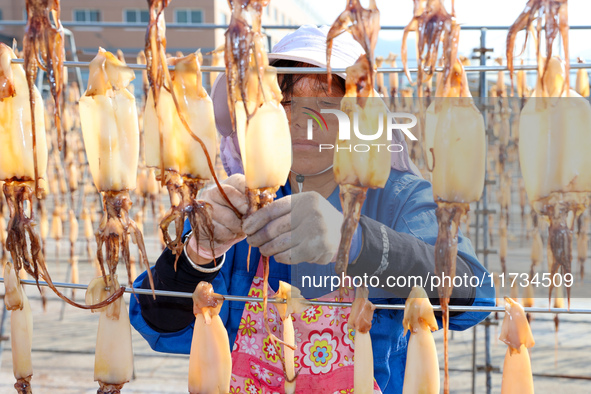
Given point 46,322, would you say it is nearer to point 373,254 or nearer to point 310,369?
point 310,369

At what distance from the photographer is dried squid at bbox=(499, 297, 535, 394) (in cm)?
87

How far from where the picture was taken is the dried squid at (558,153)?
2.44 feet

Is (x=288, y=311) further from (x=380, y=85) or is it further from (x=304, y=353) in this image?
(x=380, y=85)

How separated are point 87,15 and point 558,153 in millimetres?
18784

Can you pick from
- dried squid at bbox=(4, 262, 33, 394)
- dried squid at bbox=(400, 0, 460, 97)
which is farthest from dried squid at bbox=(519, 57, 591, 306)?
dried squid at bbox=(4, 262, 33, 394)

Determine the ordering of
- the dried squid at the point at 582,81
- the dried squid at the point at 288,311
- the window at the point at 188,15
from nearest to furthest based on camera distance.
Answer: the dried squid at the point at 288,311 → the dried squid at the point at 582,81 → the window at the point at 188,15

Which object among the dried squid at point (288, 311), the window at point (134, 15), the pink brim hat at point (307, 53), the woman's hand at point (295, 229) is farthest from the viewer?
the window at point (134, 15)

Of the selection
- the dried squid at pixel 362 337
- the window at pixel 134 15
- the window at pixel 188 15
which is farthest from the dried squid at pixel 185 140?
the window at pixel 134 15

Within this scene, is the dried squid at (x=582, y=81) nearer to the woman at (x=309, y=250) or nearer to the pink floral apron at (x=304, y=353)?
the woman at (x=309, y=250)

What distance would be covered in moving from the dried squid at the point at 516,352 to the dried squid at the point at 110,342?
0.70m

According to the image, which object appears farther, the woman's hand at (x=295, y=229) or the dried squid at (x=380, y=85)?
the dried squid at (x=380, y=85)

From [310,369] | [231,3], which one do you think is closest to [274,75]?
[231,3]

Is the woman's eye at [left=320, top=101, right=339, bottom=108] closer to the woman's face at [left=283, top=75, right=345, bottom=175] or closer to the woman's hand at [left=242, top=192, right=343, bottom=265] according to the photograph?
the woman's face at [left=283, top=75, right=345, bottom=175]

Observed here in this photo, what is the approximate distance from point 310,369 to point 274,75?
83cm
